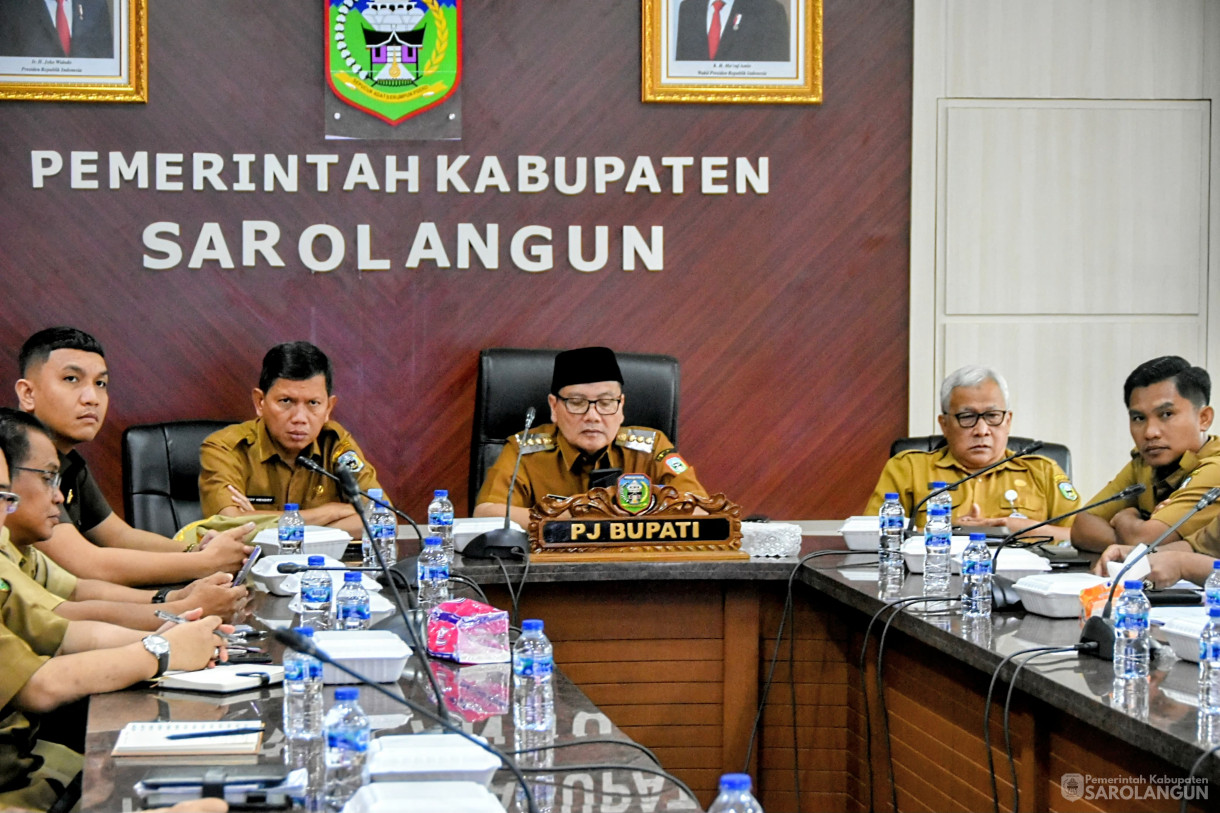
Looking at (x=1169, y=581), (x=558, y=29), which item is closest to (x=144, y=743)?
(x=1169, y=581)

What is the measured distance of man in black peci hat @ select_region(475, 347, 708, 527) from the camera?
3.66m

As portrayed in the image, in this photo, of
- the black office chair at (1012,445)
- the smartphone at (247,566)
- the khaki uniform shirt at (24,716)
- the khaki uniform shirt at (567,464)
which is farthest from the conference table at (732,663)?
the khaki uniform shirt at (24,716)

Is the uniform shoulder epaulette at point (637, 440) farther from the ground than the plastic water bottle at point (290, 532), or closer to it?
farther from the ground

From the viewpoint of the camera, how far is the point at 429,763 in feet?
4.35

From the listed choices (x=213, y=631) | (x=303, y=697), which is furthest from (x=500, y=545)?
(x=303, y=697)

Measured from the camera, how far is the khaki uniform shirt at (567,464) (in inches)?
145

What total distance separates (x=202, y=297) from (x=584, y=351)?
1.45 m

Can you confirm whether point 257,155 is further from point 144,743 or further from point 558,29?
point 144,743

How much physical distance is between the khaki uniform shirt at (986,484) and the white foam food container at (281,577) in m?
1.70

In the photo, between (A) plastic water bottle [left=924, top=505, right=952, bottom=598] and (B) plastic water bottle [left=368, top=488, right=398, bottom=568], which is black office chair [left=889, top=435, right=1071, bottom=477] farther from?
(B) plastic water bottle [left=368, top=488, right=398, bottom=568]

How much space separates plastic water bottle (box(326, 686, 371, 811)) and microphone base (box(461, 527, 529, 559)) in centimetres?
165

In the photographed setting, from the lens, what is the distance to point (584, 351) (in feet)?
11.9

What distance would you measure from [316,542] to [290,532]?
10 cm

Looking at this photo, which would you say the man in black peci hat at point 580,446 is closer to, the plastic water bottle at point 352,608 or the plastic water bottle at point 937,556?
the plastic water bottle at point 937,556
